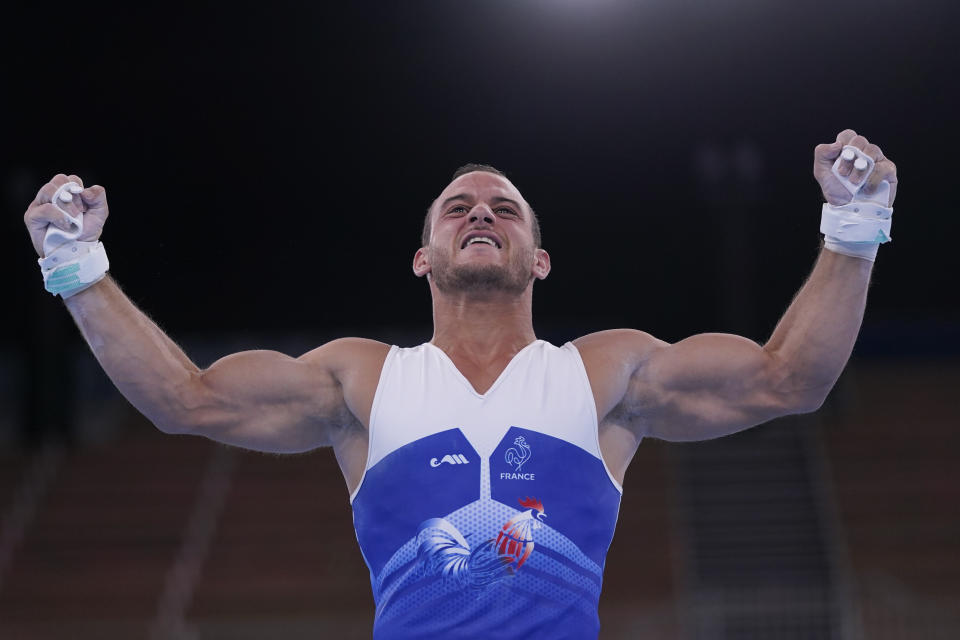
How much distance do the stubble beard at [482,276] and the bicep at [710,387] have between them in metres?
0.72

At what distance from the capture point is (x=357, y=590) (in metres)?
17.8

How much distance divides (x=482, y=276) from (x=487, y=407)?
30.4 inches

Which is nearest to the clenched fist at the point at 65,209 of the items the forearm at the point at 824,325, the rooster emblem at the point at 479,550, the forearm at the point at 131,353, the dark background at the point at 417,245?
the forearm at the point at 131,353

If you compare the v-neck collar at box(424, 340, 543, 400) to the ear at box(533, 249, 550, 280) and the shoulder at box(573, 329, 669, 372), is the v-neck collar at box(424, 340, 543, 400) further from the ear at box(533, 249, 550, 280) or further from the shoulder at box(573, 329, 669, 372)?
the ear at box(533, 249, 550, 280)

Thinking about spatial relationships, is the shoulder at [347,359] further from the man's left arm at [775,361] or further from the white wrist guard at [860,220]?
the white wrist guard at [860,220]

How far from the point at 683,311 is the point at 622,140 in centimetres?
567

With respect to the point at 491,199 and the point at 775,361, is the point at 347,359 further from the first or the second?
the point at 775,361

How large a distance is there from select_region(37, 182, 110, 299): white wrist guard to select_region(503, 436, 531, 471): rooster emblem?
1.66 meters

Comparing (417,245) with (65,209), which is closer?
(65,209)

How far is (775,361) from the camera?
467cm

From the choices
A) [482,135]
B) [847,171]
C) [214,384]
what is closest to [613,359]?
[847,171]

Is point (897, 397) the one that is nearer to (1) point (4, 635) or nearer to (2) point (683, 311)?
(2) point (683, 311)

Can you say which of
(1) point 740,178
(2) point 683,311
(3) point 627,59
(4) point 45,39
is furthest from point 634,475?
(4) point 45,39

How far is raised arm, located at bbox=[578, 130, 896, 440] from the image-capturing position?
4.57 m
